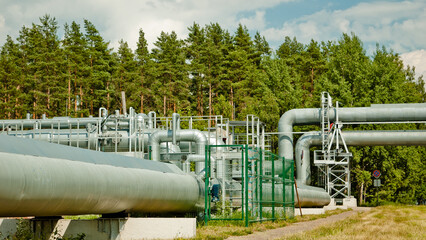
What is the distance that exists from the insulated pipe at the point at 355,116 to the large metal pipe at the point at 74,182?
23791mm

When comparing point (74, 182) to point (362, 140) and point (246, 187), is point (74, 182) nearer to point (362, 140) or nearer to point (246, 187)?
point (246, 187)

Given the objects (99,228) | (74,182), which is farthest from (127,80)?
(74,182)

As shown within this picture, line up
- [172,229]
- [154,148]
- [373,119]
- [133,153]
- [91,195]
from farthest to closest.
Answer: [373,119] → [133,153] → [154,148] → [172,229] → [91,195]

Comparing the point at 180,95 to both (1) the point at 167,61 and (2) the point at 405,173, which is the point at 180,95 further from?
(2) the point at 405,173

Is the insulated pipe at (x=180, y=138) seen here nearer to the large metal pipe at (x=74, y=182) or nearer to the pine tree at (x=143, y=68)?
the large metal pipe at (x=74, y=182)

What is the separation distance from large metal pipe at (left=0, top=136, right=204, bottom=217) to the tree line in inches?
1440

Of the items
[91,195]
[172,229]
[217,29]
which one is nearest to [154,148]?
[172,229]

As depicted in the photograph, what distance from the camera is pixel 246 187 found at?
18969 millimetres

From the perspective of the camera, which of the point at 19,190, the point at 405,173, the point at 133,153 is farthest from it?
the point at 405,173

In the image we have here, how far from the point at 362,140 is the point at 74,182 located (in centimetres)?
3088

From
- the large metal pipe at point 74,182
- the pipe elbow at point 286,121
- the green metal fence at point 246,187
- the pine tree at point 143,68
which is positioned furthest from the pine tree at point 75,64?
the large metal pipe at point 74,182

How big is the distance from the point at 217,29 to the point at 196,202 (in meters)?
65.5

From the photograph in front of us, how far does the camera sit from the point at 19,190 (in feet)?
31.3

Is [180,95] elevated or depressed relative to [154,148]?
elevated
